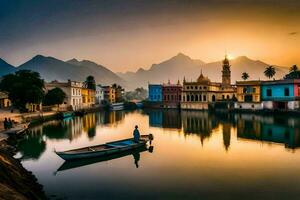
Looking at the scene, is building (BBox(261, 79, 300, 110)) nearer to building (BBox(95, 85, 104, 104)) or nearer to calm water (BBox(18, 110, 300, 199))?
calm water (BBox(18, 110, 300, 199))

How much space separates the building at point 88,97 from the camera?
3467 inches

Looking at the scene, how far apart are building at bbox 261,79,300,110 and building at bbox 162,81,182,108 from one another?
99.8ft

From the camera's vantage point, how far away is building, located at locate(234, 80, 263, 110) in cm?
6750

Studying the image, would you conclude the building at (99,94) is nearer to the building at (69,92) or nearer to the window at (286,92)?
the building at (69,92)

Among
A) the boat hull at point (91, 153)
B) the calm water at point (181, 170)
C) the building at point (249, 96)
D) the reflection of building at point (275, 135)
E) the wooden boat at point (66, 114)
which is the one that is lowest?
the calm water at point (181, 170)

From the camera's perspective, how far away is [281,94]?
6288 cm

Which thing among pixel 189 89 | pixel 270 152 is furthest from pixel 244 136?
pixel 189 89

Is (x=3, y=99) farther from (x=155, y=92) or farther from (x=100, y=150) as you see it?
(x=100, y=150)

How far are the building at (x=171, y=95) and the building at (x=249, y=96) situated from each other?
79.1 ft

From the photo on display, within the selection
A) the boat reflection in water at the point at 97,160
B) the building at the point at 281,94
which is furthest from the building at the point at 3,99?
the building at the point at 281,94

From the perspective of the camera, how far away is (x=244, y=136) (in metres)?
34.8

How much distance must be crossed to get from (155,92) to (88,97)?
23124 millimetres

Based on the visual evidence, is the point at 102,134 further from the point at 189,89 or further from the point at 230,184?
the point at 189,89

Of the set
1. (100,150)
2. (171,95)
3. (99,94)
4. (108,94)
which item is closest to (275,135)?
(100,150)
